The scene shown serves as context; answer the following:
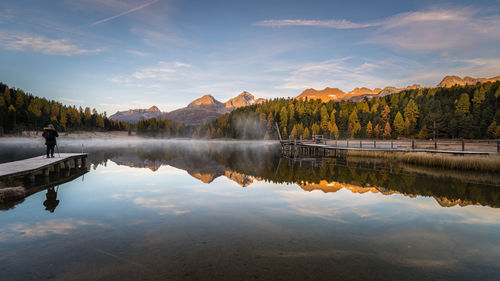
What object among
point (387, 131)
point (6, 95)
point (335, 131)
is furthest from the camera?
point (6, 95)

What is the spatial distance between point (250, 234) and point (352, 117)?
135m

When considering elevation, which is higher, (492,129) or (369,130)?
(369,130)

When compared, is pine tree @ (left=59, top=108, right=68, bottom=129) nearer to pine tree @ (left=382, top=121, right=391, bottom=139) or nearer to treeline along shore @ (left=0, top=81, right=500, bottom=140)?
treeline along shore @ (left=0, top=81, right=500, bottom=140)

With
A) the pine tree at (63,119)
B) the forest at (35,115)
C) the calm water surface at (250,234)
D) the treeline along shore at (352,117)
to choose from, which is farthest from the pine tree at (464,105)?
the pine tree at (63,119)

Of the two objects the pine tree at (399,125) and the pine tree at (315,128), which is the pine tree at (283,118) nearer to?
the pine tree at (315,128)

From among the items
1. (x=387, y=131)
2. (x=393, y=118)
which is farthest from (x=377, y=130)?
(x=393, y=118)

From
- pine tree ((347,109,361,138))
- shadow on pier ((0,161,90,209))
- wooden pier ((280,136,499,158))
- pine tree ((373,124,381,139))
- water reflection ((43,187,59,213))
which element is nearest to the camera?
water reflection ((43,187,59,213))

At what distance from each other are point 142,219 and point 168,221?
996 mm

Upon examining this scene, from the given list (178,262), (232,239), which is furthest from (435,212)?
(178,262)

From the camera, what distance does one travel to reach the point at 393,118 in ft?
416

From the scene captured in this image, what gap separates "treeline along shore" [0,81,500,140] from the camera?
108m

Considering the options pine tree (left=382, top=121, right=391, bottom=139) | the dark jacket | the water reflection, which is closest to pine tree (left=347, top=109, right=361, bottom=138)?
pine tree (left=382, top=121, right=391, bottom=139)

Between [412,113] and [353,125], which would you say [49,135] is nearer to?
[353,125]

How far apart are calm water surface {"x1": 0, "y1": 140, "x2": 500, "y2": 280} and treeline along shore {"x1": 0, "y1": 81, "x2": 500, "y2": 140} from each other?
9436cm
